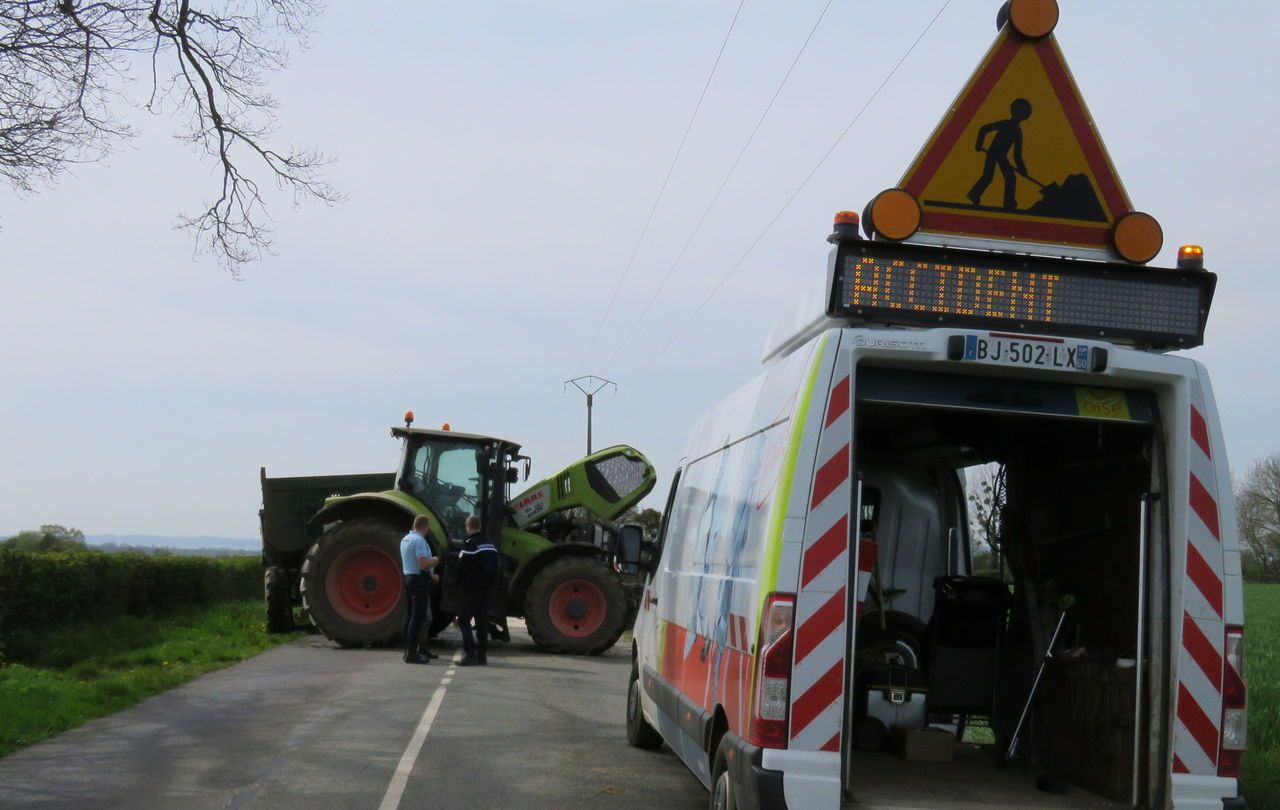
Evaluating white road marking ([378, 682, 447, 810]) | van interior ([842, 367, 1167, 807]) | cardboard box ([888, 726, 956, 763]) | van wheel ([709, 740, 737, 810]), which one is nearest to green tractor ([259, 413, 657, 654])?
white road marking ([378, 682, 447, 810])

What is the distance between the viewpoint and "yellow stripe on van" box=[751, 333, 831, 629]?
17.9ft

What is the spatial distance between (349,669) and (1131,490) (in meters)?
10.3

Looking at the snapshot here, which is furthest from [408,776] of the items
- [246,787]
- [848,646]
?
[848,646]

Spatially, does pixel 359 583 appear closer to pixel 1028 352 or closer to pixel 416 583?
pixel 416 583

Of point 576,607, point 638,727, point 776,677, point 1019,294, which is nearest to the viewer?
point 776,677

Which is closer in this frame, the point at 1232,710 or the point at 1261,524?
the point at 1232,710

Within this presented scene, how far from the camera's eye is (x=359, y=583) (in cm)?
1762

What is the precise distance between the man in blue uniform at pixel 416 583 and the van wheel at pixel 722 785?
9973mm

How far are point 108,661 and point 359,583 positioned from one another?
10.0ft

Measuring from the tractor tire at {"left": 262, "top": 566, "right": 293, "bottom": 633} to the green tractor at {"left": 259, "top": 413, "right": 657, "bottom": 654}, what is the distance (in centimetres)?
7

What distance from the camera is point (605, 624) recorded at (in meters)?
17.9

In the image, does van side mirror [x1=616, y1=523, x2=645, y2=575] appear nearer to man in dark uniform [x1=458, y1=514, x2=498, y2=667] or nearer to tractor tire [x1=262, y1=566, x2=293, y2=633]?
man in dark uniform [x1=458, y1=514, x2=498, y2=667]

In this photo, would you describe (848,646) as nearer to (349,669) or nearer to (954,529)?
(954,529)

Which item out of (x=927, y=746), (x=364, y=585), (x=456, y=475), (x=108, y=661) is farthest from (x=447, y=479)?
(x=927, y=746)
